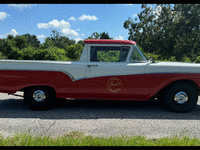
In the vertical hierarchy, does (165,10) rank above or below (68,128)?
above

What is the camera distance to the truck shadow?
4422mm

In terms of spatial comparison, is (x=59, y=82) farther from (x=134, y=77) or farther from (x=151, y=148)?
(x=151, y=148)

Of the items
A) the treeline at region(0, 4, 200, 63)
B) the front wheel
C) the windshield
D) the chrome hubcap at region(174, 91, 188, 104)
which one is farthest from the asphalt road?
the treeline at region(0, 4, 200, 63)

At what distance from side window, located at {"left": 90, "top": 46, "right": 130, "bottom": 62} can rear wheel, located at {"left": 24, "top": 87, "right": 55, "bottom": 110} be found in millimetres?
1473

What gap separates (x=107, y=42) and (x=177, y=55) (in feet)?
69.5

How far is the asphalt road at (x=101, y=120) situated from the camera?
3.56m

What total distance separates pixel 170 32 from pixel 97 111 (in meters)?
22.1

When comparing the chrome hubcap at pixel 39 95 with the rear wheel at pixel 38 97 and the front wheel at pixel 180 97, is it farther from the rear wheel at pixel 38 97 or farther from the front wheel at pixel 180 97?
the front wheel at pixel 180 97

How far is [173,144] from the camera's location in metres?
2.87

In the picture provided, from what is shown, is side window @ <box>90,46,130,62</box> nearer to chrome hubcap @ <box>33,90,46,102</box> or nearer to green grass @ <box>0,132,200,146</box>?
chrome hubcap @ <box>33,90,46,102</box>

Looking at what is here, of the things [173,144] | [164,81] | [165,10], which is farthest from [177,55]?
[173,144]

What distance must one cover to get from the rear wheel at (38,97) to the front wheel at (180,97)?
310 cm

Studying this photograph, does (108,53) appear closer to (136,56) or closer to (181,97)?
(136,56)

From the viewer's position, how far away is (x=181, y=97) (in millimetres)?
4629
